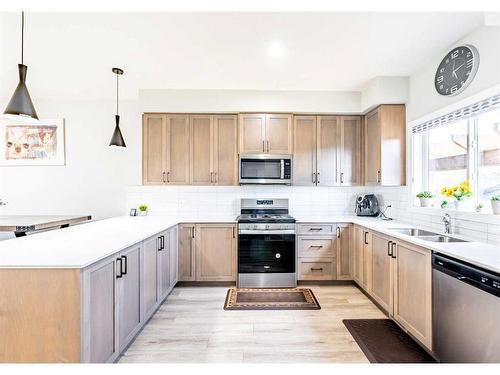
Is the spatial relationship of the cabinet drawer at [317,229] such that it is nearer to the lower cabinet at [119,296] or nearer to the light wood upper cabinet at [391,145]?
the light wood upper cabinet at [391,145]

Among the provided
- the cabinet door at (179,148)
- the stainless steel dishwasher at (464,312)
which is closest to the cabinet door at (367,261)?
the stainless steel dishwasher at (464,312)

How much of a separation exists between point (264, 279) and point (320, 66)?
2512 mm

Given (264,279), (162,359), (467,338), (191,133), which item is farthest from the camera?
(191,133)

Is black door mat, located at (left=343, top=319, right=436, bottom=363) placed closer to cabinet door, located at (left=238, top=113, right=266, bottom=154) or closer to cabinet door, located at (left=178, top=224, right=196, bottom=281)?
cabinet door, located at (left=178, top=224, right=196, bottom=281)

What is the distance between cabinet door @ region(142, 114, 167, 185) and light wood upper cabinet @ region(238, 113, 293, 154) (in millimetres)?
1036

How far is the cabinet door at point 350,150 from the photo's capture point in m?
3.85

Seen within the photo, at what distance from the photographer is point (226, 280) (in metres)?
3.55

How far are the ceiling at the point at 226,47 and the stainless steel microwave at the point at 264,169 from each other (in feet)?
2.93

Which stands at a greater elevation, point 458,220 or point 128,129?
point 128,129

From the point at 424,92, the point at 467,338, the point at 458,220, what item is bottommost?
the point at 467,338

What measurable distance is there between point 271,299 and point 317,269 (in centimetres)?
75

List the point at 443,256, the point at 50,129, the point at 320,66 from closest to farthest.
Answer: the point at 443,256
the point at 320,66
the point at 50,129

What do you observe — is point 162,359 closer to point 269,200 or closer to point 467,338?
point 467,338

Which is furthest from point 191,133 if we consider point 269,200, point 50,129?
point 50,129
